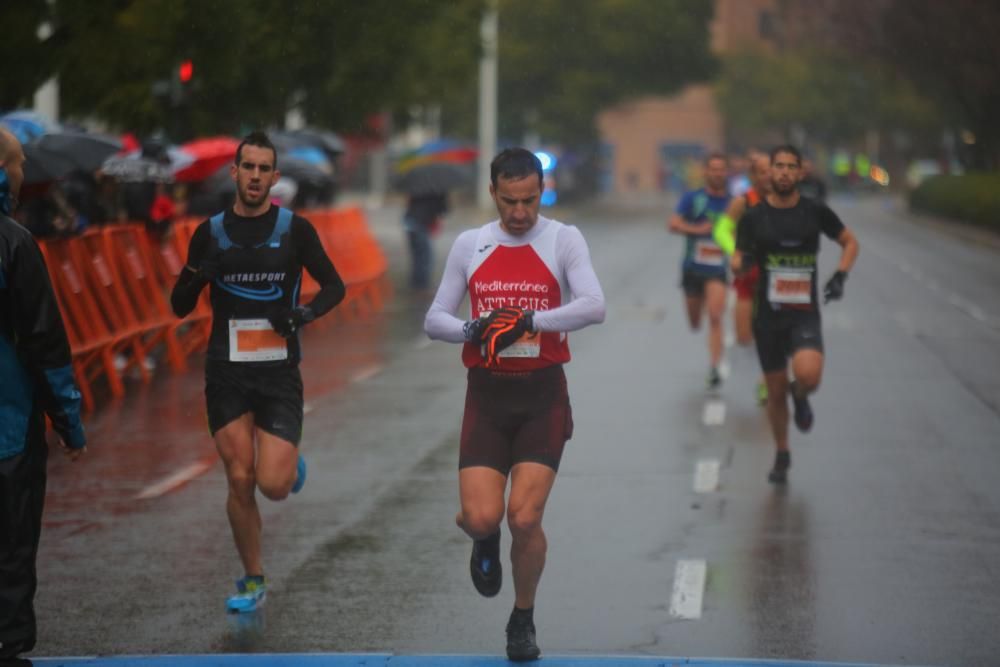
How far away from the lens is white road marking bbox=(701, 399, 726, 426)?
13008mm

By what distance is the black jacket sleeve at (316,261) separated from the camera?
24.6 ft

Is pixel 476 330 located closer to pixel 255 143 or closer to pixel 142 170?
pixel 255 143

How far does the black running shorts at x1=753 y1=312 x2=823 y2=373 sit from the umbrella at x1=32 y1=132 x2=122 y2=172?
698 centimetres

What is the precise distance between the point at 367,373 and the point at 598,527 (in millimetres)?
7096

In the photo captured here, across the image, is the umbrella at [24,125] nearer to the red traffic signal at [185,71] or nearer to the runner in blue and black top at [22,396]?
the red traffic signal at [185,71]

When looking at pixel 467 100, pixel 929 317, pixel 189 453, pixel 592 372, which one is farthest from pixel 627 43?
pixel 189 453

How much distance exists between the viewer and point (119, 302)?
51.0 ft

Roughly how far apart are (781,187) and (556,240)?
13.3ft

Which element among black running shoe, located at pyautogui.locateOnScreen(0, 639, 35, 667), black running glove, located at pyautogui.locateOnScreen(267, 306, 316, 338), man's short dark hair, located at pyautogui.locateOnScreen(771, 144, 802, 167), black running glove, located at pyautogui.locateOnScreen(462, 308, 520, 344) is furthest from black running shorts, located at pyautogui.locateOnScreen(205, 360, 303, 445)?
man's short dark hair, located at pyautogui.locateOnScreen(771, 144, 802, 167)

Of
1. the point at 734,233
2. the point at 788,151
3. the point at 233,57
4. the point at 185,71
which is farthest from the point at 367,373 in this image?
the point at 233,57

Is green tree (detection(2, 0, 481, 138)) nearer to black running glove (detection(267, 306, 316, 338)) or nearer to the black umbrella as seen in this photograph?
the black umbrella

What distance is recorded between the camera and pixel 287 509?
9.83m

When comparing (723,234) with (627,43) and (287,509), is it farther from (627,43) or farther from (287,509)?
(627,43)

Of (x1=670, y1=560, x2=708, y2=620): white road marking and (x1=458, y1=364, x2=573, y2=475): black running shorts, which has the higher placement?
(x1=458, y1=364, x2=573, y2=475): black running shorts
